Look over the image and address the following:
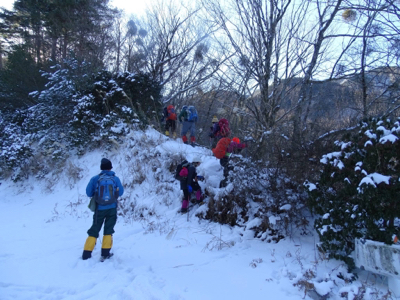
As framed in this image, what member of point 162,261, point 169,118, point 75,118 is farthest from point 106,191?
point 75,118

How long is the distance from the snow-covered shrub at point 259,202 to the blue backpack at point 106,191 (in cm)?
219

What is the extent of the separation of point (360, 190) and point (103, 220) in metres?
3.91

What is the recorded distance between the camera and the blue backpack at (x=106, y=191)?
4.54m

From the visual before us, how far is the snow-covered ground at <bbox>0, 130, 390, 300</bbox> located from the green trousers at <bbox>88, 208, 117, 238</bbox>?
0.42 m

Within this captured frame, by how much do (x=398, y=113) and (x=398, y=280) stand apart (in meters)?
4.06

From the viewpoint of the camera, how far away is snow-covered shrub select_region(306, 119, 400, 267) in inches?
121

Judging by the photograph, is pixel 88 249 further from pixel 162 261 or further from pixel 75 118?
pixel 75 118

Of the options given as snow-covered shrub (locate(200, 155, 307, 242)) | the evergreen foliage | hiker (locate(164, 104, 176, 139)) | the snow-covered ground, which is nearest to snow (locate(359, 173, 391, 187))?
the snow-covered ground

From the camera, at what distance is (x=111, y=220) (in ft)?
15.1

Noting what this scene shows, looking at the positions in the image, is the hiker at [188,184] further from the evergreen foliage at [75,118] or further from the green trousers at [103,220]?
Answer: the evergreen foliage at [75,118]

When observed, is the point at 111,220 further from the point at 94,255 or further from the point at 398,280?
the point at 398,280

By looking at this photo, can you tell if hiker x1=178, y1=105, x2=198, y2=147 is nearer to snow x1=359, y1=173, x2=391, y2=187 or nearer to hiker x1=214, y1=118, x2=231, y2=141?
hiker x1=214, y1=118, x2=231, y2=141

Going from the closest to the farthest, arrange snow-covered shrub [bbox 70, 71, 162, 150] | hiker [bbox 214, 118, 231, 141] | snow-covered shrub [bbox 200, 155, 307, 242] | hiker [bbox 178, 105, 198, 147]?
snow-covered shrub [bbox 200, 155, 307, 242] → hiker [bbox 214, 118, 231, 141] → hiker [bbox 178, 105, 198, 147] → snow-covered shrub [bbox 70, 71, 162, 150]

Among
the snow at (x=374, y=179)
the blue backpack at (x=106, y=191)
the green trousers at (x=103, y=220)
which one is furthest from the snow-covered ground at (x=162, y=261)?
the snow at (x=374, y=179)
